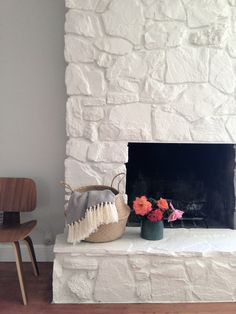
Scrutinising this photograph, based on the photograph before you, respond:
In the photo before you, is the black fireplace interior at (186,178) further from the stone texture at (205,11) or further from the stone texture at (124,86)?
the stone texture at (205,11)

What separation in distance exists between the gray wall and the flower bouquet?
2.43ft

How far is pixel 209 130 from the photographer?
93.7 inches

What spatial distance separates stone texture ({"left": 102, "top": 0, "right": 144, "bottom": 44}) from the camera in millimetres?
2291

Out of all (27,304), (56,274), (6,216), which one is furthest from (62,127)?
(27,304)

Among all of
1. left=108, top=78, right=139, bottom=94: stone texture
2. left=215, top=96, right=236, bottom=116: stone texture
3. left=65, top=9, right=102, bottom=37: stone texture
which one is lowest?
left=215, top=96, right=236, bottom=116: stone texture

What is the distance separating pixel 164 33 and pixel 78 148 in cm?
94

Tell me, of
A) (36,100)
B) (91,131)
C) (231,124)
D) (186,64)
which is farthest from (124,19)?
(231,124)

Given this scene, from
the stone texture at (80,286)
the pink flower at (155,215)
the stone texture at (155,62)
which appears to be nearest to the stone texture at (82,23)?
the stone texture at (155,62)

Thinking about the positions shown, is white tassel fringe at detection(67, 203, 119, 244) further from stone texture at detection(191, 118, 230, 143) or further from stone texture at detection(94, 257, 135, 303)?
stone texture at detection(191, 118, 230, 143)

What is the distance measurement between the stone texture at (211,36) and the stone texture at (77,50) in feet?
2.18

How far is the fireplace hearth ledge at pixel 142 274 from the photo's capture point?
209 centimetres

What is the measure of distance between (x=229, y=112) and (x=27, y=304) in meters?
1.75

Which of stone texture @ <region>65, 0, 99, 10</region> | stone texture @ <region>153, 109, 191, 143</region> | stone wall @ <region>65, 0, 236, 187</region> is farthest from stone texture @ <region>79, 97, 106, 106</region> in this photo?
stone texture @ <region>65, 0, 99, 10</region>

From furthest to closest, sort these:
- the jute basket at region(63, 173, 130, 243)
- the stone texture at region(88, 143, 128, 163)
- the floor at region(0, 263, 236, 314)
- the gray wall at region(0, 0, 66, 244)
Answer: the gray wall at region(0, 0, 66, 244) → the stone texture at region(88, 143, 128, 163) → the jute basket at region(63, 173, 130, 243) → the floor at region(0, 263, 236, 314)
